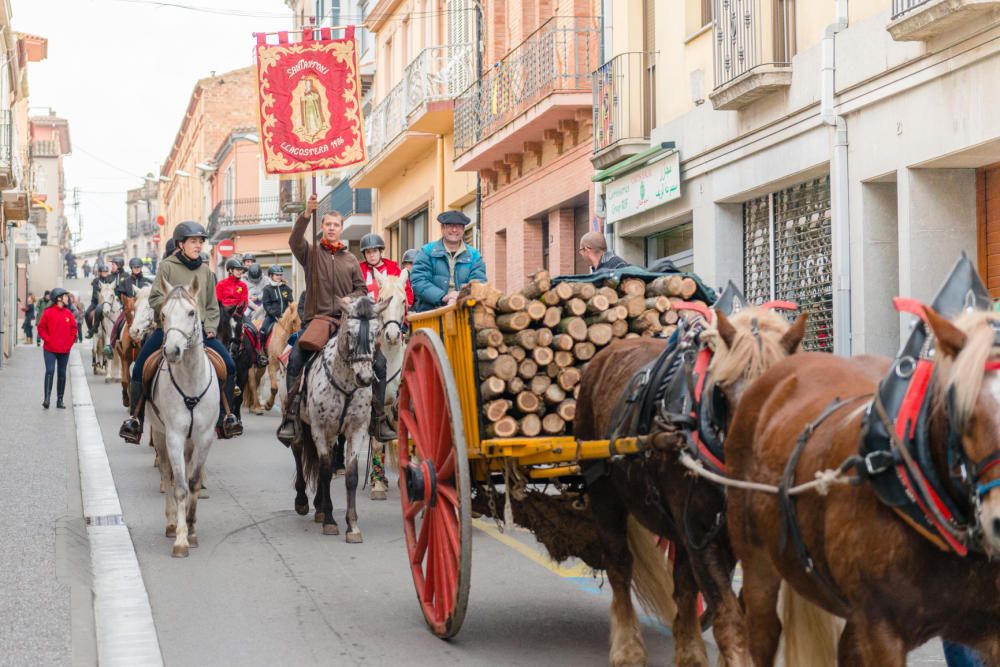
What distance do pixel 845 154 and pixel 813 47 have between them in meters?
1.19

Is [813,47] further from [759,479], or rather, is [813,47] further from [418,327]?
[759,479]

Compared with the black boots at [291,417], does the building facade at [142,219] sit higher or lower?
higher

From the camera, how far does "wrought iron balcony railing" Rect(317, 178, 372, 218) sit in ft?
124

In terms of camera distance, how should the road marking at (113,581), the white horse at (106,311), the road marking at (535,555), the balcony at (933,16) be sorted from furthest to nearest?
the white horse at (106,311) → the balcony at (933,16) → the road marking at (535,555) → the road marking at (113,581)

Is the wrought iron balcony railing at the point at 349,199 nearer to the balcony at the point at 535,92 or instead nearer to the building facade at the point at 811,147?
the balcony at the point at 535,92

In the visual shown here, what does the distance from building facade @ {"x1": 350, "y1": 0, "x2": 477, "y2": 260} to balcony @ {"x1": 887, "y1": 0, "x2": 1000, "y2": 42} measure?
42.4ft

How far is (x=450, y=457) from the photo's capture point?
22.3 ft

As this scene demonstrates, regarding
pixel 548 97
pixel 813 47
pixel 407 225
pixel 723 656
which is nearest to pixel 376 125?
pixel 407 225

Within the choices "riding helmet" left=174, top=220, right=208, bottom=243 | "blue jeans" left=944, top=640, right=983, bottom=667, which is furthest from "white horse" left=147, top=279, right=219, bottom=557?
"blue jeans" left=944, top=640, right=983, bottom=667

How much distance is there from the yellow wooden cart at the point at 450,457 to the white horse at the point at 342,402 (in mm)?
2606

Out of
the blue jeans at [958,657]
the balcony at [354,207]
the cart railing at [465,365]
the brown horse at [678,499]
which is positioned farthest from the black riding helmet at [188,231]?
the balcony at [354,207]

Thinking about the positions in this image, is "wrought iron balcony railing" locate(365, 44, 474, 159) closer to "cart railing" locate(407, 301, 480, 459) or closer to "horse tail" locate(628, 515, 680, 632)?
"cart railing" locate(407, 301, 480, 459)

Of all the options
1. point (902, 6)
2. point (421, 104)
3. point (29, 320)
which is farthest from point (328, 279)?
point (29, 320)

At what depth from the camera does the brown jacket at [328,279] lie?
37.4 ft
